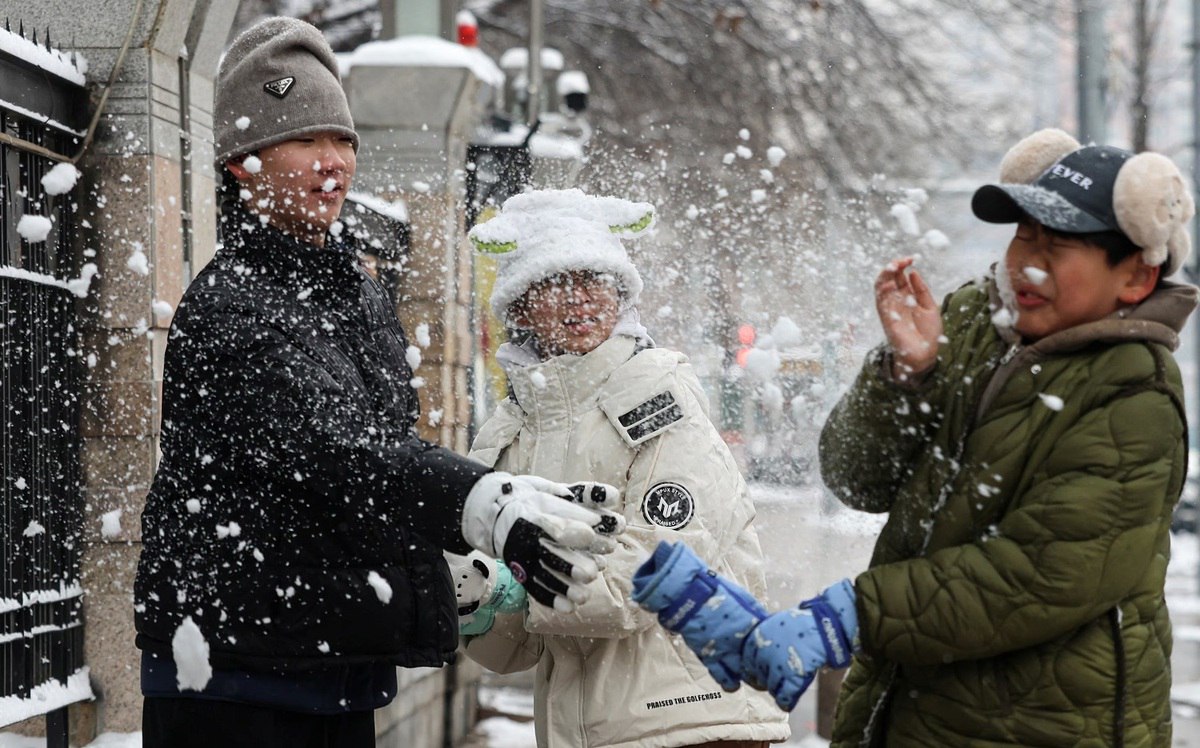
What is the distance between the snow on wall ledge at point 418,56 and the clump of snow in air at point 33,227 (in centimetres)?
389

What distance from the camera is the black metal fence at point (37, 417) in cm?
426

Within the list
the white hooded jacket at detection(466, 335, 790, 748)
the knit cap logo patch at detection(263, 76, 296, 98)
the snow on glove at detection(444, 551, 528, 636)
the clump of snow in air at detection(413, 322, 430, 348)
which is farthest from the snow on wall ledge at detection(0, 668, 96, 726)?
the clump of snow in air at detection(413, 322, 430, 348)

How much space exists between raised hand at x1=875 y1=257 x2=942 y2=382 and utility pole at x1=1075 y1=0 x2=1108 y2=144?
34.9ft

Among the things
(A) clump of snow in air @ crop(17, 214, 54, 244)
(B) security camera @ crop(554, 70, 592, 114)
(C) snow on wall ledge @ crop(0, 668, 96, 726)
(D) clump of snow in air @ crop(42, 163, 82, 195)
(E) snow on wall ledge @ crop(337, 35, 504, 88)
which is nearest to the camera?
(C) snow on wall ledge @ crop(0, 668, 96, 726)

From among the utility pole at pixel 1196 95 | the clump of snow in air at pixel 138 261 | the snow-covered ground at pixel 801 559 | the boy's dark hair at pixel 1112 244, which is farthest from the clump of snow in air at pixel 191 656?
the utility pole at pixel 1196 95

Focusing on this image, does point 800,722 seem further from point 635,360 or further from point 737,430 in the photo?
point 635,360

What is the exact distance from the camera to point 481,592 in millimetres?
3279

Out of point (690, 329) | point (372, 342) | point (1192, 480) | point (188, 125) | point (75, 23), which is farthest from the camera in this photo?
point (1192, 480)

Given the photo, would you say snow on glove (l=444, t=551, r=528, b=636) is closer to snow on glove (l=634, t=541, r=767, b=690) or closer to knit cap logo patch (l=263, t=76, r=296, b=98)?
snow on glove (l=634, t=541, r=767, b=690)

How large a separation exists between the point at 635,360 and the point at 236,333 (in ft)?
3.19

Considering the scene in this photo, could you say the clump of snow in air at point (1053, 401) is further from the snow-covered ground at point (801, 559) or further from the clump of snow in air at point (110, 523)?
the snow-covered ground at point (801, 559)

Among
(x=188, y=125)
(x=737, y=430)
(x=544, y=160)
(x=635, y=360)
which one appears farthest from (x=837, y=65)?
(x=635, y=360)

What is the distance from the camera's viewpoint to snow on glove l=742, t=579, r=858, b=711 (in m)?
2.45

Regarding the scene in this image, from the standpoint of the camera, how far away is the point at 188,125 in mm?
5391
